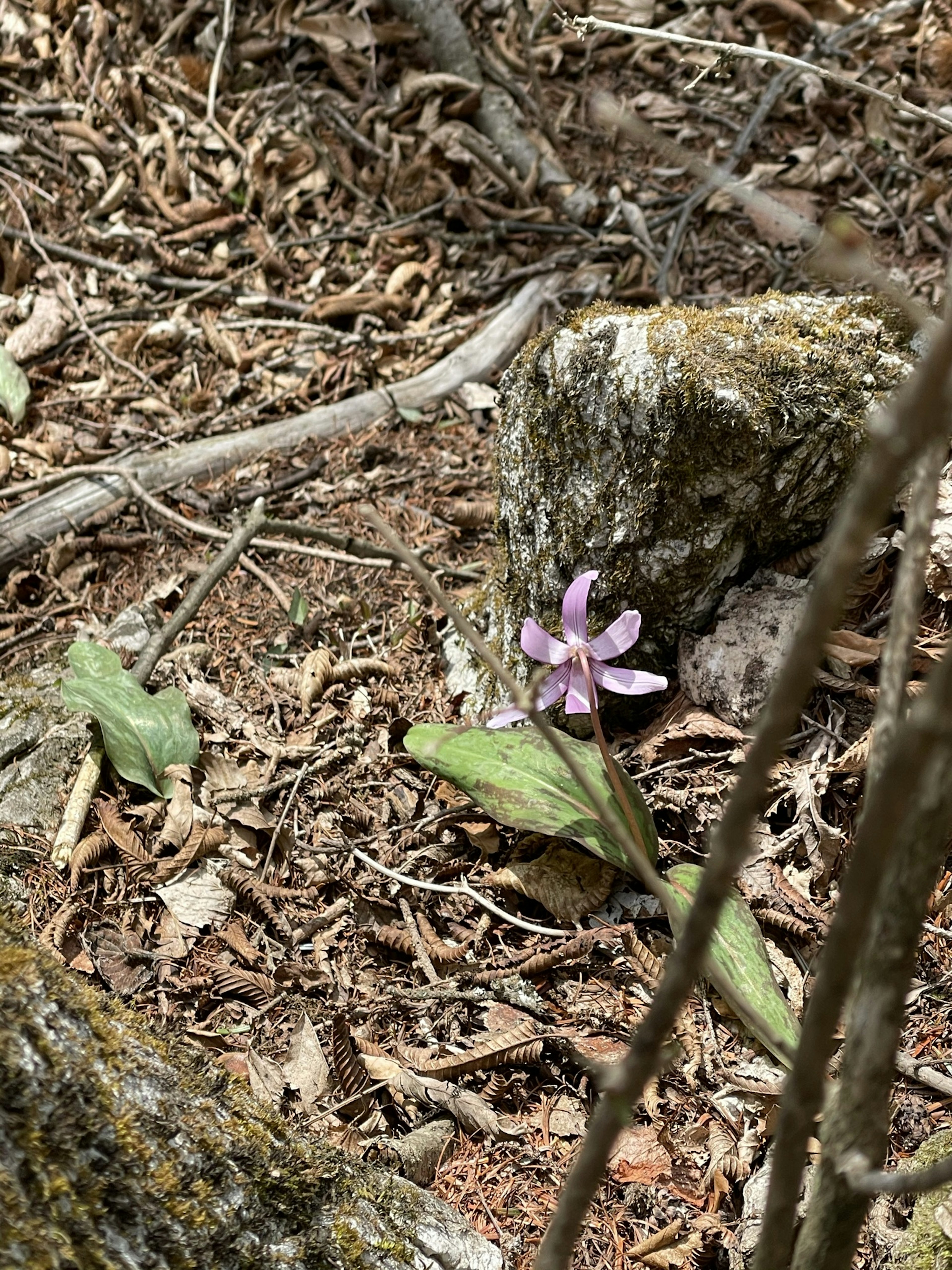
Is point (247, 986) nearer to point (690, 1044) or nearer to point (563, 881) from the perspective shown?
point (563, 881)

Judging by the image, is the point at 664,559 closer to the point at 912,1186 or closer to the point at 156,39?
the point at 912,1186

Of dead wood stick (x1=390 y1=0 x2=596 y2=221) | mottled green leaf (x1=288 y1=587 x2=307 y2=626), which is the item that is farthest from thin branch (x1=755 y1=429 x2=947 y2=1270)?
dead wood stick (x1=390 y1=0 x2=596 y2=221)

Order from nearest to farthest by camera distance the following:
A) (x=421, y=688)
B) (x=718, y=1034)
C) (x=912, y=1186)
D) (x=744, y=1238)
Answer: (x=912, y=1186), (x=744, y=1238), (x=718, y=1034), (x=421, y=688)

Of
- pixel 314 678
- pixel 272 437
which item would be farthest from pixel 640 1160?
pixel 272 437

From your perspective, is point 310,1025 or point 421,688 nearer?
point 310,1025

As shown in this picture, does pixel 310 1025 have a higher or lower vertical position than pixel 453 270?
lower

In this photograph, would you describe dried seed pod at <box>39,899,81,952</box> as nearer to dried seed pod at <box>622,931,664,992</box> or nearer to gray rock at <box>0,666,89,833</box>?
gray rock at <box>0,666,89,833</box>

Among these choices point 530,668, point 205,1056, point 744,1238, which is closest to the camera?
point 205,1056

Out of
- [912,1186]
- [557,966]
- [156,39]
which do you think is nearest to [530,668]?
[557,966]
